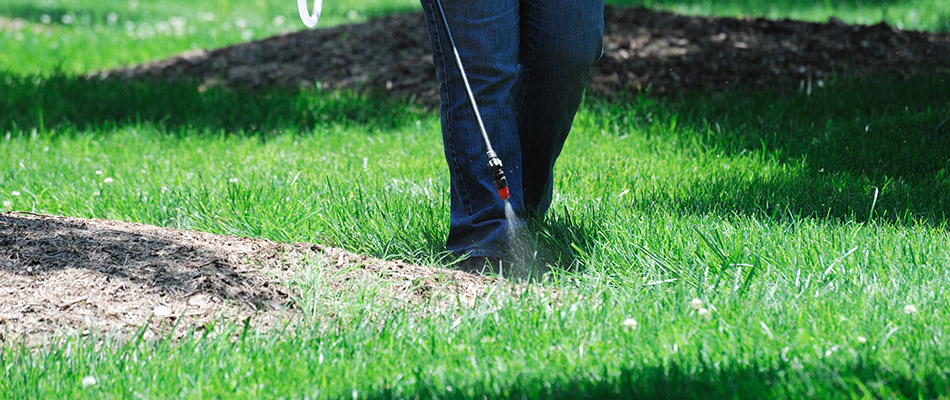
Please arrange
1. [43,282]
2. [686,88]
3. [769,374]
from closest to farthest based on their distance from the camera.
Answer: [769,374] < [43,282] < [686,88]

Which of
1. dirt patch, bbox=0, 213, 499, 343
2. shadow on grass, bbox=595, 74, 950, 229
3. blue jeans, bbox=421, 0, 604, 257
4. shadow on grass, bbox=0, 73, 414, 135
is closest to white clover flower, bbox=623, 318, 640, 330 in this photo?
dirt patch, bbox=0, 213, 499, 343

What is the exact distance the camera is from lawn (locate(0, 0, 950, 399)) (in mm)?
1984

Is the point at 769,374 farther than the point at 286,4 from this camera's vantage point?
No

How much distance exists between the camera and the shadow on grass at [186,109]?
210 inches

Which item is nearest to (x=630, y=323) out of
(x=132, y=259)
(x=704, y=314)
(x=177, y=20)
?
(x=704, y=314)

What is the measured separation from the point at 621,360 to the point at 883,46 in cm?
490

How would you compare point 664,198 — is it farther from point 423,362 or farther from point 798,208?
point 423,362

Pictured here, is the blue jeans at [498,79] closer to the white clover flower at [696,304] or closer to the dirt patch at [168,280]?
the dirt patch at [168,280]

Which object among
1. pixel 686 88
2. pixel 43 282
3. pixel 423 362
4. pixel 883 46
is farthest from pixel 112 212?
pixel 883 46

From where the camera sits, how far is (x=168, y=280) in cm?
259

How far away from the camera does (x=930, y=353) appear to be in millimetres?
1932

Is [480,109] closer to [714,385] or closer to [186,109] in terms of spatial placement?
[714,385]

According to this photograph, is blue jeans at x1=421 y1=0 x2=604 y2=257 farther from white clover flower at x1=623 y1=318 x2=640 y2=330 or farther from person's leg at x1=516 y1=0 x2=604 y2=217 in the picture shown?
white clover flower at x1=623 y1=318 x2=640 y2=330

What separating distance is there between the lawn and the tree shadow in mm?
237
